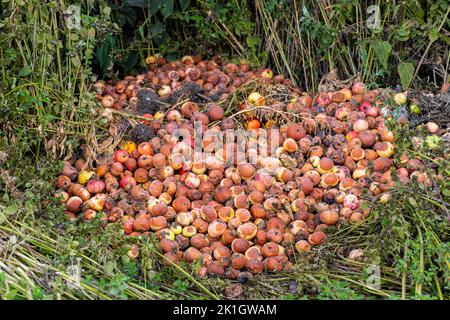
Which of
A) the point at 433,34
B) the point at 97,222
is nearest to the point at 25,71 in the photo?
the point at 97,222

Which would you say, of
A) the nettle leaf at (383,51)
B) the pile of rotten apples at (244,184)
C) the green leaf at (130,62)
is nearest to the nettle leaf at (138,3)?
the green leaf at (130,62)

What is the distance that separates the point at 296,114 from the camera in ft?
12.5

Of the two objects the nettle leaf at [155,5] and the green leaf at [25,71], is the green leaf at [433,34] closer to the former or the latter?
the nettle leaf at [155,5]

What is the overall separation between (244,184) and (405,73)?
1188mm

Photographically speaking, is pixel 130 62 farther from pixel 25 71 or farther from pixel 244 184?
pixel 244 184

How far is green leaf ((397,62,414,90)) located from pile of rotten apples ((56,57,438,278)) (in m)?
0.19

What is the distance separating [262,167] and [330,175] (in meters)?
0.35

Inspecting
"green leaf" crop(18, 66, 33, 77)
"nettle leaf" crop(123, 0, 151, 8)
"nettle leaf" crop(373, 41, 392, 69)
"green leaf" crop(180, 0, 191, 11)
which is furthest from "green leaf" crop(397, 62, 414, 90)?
"green leaf" crop(18, 66, 33, 77)

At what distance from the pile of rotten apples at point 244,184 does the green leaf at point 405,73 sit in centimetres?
19

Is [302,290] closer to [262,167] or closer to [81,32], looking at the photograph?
[262,167]

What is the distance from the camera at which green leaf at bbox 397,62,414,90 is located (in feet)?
12.8

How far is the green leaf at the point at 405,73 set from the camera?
3912 millimetres
